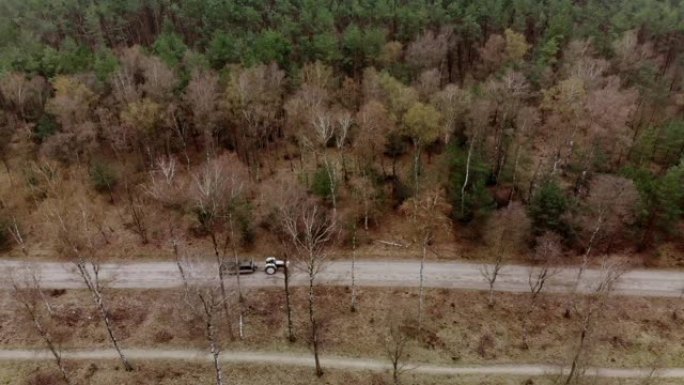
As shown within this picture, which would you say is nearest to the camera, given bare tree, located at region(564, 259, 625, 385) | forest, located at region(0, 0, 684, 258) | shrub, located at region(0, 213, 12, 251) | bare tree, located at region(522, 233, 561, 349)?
bare tree, located at region(564, 259, 625, 385)

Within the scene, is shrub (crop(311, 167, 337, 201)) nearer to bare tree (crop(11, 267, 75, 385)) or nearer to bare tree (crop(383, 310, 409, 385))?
bare tree (crop(383, 310, 409, 385))

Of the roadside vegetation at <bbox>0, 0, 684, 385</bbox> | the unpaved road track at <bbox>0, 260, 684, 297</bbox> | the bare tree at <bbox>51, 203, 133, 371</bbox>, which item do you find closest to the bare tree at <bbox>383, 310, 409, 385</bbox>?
the roadside vegetation at <bbox>0, 0, 684, 385</bbox>

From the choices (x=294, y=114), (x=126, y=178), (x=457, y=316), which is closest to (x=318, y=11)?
(x=294, y=114)

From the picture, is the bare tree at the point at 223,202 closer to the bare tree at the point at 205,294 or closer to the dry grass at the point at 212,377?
the bare tree at the point at 205,294

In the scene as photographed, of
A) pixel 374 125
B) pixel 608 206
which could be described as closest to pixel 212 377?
pixel 374 125

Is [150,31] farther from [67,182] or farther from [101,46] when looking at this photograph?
[67,182]

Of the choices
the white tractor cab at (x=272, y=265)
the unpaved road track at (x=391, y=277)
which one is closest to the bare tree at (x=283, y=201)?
the white tractor cab at (x=272, y=265)
